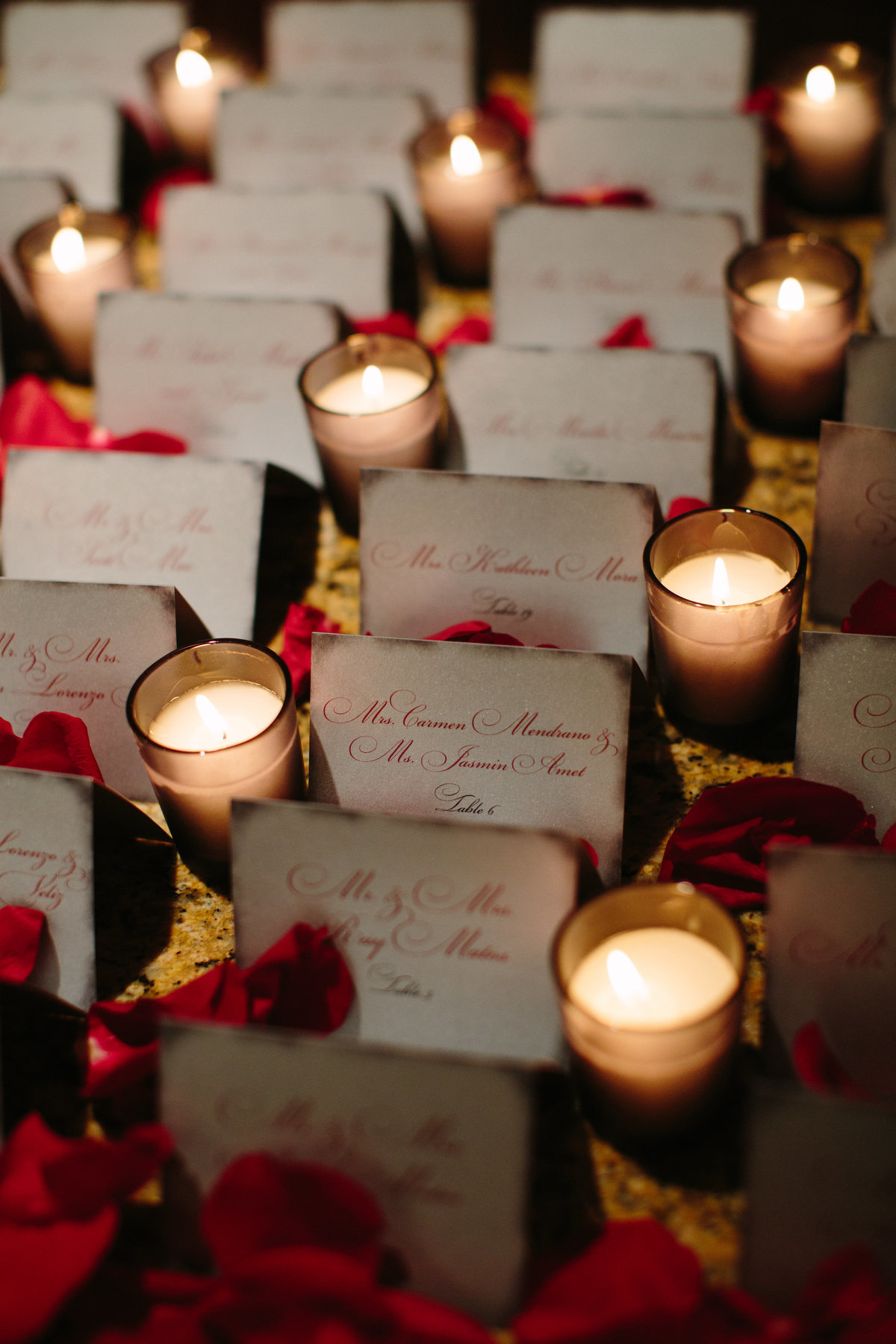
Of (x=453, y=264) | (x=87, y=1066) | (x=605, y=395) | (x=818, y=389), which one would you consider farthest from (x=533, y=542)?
(x=453, y=264)

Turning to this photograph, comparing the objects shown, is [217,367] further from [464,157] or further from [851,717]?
[851,717]

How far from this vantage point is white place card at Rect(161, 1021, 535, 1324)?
628 mm

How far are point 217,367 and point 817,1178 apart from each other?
90 cm

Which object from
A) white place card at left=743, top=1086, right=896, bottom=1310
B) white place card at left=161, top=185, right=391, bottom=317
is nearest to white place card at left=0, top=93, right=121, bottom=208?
white place card at left=161, top=185, right=391, bottom=317

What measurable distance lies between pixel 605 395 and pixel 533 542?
0.20 meters

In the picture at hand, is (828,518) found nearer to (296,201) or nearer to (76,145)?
(296,201)

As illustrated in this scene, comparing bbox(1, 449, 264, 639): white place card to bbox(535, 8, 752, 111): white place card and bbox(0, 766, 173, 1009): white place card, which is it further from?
bbox(535, 8, 752, 111): white place card

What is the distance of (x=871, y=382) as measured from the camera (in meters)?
1.00

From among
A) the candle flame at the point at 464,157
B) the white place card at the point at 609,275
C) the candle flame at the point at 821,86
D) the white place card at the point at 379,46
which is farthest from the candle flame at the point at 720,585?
the white place card at the point at 379,46

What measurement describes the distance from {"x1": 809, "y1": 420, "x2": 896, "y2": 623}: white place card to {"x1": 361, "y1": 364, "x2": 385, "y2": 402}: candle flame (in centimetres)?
41

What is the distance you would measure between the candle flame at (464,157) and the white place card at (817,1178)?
1.10 metres

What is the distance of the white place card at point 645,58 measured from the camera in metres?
1.47

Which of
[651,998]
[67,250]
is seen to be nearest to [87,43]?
[67,250]

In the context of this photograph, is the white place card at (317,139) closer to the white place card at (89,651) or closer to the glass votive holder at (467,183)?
the glass votive holder at (467,183)
